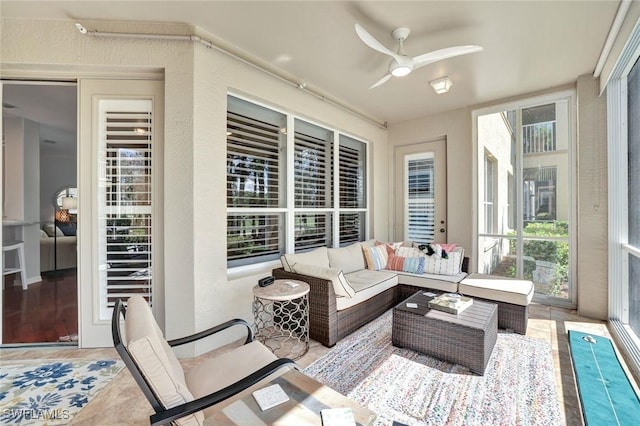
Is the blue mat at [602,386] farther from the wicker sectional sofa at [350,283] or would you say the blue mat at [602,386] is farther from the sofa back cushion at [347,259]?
the sofa back cushion at [347,259]

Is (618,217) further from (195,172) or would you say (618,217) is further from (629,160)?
(195,172)

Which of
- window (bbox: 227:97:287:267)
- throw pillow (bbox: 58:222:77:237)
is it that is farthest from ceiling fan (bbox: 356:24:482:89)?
throw pillow (bbox: 58:222:77:237)

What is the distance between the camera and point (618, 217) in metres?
3.05

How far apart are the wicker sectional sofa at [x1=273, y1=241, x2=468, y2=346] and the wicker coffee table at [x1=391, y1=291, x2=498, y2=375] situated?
48 cm

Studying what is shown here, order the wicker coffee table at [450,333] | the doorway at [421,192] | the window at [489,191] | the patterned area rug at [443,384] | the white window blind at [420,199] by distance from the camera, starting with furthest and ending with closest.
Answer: the white window blind at [420,199] → the doorway at [421,192] → the window at [489,191] → the wicker coffee table at [450,333] → the patterned area rug at [443,384]

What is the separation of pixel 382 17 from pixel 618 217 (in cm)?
336

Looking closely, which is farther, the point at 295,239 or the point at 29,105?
the point at 29,105

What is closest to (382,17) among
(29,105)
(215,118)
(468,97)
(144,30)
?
(215,118)

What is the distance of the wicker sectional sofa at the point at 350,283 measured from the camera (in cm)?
260

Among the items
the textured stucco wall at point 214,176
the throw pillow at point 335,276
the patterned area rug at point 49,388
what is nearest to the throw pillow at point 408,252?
the throw pillow at point 335,276

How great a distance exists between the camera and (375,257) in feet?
13.0

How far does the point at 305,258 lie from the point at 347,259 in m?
0.79

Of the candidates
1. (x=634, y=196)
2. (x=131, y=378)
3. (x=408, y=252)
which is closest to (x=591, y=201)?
(x=634, y=196)

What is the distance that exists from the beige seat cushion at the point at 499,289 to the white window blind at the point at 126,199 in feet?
11.0
